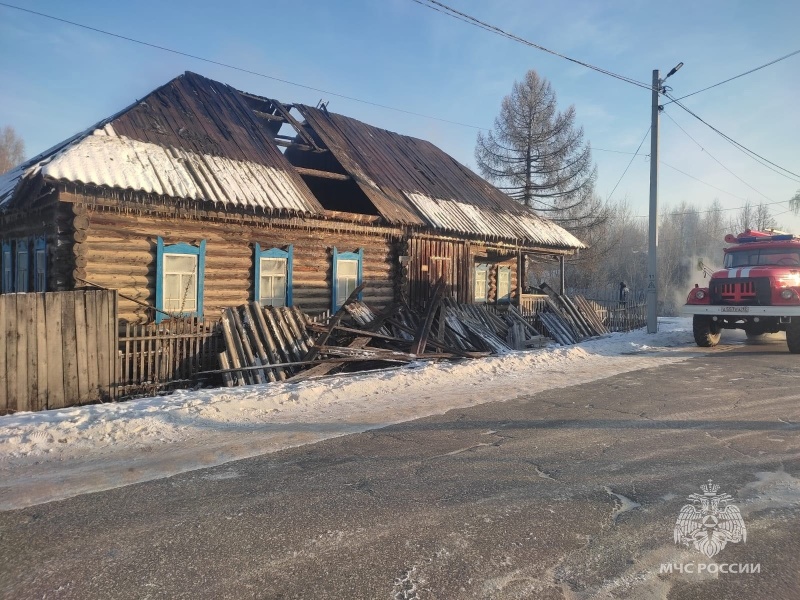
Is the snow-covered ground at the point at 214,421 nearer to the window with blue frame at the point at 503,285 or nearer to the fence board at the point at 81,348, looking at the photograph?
Result: the fence board at the point at 81,348

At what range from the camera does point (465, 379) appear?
10.4 meters

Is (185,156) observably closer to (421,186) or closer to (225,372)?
(225,372)

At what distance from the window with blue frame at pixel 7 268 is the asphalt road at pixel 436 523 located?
1134 centimetres

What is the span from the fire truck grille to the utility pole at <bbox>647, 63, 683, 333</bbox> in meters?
2.90

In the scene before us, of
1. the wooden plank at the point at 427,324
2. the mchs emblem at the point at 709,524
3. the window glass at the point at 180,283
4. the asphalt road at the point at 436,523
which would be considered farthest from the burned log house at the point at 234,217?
the mchs emblem at the point at 709,524

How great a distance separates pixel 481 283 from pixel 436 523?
1542 cm

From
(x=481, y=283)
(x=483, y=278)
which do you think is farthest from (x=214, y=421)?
(x=483, y=278)

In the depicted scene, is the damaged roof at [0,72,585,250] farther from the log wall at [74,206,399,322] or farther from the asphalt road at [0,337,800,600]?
the asphalt road at [0,337,800,600]

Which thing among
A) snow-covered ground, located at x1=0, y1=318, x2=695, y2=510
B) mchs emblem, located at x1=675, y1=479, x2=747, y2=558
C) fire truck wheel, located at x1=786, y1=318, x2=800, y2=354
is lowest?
mchs emblem, located at x1=675, y1=479, x2=747, y2=558

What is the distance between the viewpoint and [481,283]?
19.1 metres

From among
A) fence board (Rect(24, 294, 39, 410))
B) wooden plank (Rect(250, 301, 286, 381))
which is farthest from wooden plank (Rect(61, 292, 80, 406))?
wooden plank (Rect(250, 301, 286, 381))

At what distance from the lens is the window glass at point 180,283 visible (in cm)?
1108

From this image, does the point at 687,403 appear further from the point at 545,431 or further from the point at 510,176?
the point at 510,176

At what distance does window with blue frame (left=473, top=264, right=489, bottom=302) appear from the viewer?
18.8 metres
